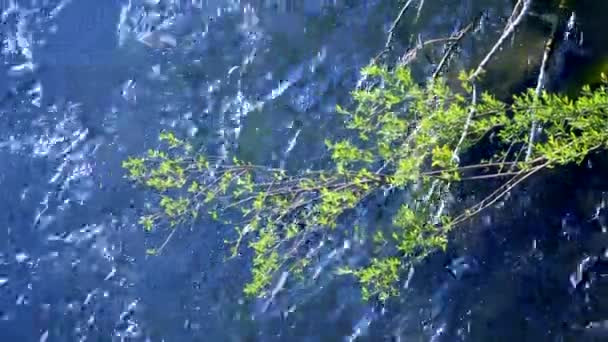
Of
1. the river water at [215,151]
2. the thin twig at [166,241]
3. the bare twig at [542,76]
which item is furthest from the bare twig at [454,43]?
the thin twig at [166,241]

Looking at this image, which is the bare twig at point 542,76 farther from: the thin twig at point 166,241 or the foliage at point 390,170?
the thin twig at point 166,241

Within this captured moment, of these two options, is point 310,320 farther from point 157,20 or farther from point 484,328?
point 157,20

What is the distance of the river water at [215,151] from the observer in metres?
2.39

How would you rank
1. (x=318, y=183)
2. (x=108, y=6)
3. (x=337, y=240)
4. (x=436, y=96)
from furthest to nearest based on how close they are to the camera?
(x=108, y=6)
(x=337, y=240)
(x=318, y=183)
(x=436, y=96)

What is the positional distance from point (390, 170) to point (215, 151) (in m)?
0.69

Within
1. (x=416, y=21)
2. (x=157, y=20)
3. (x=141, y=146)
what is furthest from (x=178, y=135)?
(x=416, y=21)

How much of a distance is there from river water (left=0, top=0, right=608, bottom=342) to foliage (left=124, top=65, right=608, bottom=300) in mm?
102

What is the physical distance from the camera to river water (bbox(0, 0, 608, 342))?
2387mm

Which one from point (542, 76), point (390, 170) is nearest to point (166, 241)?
point (390, 170)

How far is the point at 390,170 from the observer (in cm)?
196

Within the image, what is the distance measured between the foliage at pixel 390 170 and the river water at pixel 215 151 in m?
0.10

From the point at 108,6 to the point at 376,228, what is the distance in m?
1.12

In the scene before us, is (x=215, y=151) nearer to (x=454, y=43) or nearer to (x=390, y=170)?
(x=390, y=170)

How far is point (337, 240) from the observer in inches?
93.4
